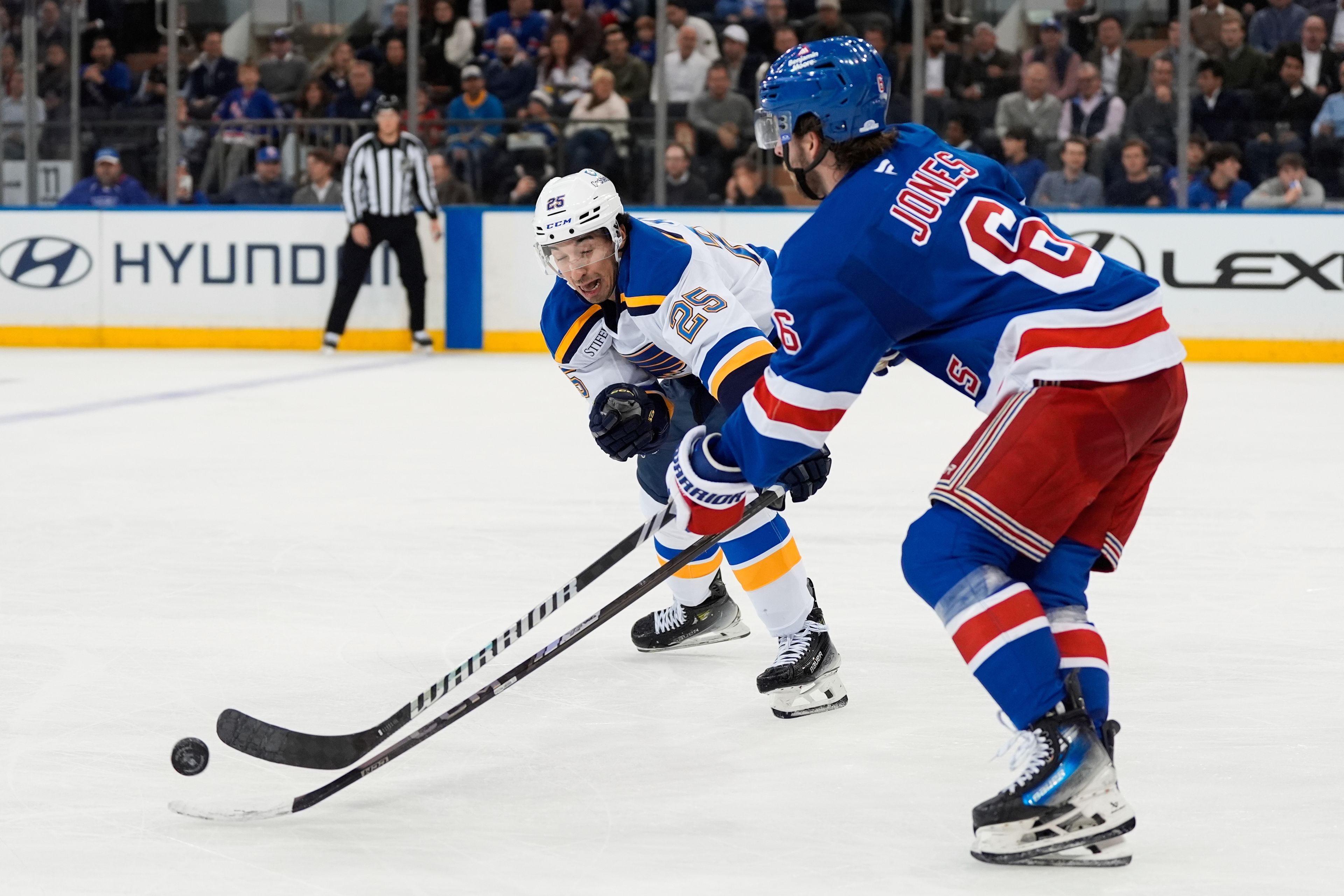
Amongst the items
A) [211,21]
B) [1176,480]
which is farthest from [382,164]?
[1176,480]

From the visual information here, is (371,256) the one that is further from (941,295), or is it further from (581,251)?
(941,295)

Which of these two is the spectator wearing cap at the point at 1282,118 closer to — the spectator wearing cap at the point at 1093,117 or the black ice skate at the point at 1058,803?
the spectator wearing cap at the point at 1093,117

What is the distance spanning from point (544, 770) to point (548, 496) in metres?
2.58

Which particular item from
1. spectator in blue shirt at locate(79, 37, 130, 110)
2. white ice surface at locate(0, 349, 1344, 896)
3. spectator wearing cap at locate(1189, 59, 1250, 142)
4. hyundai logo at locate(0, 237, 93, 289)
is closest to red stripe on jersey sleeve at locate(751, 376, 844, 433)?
white ice surface at locate(0, 349, 1344, 896)

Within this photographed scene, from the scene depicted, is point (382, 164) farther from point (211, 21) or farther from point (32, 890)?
point (32, 890)

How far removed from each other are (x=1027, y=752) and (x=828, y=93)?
882 mm

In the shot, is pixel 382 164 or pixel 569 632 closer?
pixel 569 632

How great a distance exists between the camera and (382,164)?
32.6 feet

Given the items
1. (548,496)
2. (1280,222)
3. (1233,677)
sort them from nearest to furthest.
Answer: (1233,677), (548,496), (1280,222)

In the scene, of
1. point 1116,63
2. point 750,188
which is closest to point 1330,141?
point 1116,63

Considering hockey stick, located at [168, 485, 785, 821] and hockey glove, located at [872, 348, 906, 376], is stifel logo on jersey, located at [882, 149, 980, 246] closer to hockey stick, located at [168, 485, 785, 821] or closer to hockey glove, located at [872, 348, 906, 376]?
hockey glove, located at [872, 348, 906, 376]

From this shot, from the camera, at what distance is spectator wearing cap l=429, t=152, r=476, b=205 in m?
10.7

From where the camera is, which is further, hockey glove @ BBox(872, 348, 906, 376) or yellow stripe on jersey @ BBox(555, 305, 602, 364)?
yellow stripe on jersey @ BBox(555, 305, 602, 364)

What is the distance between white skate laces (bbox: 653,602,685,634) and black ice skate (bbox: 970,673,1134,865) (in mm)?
1280
